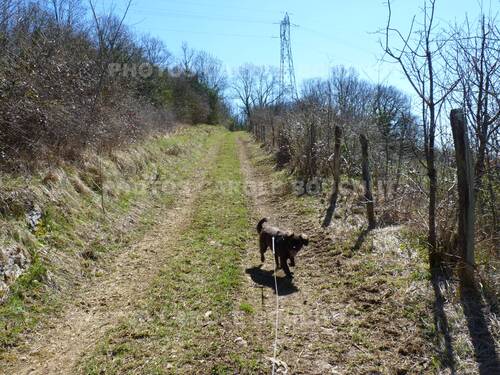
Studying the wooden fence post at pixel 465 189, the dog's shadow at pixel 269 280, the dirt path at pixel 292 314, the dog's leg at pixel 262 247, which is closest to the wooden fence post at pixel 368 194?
the dirt path at pixel 292 314

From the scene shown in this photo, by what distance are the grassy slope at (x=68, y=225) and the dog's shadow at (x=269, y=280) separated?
9.31 feet

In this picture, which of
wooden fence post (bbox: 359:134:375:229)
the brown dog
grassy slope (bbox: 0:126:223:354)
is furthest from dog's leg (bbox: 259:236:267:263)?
grassy slope (bbox: 0:126:223:354)

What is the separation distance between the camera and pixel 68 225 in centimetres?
749

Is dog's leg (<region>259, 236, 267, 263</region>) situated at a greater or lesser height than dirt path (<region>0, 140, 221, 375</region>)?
greater

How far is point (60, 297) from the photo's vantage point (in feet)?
19.2

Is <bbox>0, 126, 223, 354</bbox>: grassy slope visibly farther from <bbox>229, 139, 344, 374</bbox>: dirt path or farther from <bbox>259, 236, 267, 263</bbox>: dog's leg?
<bbox>259, 236, 267, 263</bbox>: dog's leg

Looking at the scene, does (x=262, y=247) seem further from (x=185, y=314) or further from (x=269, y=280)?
(x=185, y=314)

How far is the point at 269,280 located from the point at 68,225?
4.09 meters

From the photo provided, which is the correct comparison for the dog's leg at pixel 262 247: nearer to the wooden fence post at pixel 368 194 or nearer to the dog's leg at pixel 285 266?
the dog's leg at pixel 285 266

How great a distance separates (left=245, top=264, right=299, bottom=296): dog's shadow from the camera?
20.1 ft

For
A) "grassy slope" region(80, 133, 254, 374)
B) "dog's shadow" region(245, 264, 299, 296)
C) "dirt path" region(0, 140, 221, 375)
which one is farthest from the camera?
"dog's shadow" region(245, 264, 299, 296)

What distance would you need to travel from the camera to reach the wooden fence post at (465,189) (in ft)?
16.1

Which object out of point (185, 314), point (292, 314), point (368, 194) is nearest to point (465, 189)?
point (292, 314)

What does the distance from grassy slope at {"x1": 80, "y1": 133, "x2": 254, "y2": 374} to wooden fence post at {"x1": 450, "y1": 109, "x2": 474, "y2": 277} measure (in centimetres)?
326
